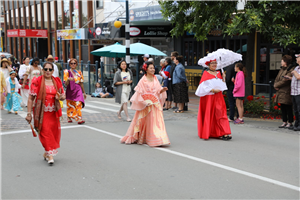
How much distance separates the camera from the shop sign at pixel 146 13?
60.3 feet

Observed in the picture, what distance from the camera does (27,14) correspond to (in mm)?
45938

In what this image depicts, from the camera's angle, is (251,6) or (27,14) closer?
(251,6)

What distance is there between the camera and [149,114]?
26.4ft

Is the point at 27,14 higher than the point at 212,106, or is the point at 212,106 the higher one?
the point at 27,14

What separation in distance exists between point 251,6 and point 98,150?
22.6 feet

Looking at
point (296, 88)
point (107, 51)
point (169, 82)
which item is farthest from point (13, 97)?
point (296, 88)

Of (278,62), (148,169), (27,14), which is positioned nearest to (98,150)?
(148,169)

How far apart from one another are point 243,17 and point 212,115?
3.55 metres

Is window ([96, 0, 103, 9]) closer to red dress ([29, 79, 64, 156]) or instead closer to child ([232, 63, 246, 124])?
child ([232, 63, 246, 124])

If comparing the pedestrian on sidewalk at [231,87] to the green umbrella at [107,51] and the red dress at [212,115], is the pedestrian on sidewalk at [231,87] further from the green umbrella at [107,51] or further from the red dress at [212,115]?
the green umbrella at [107,51]

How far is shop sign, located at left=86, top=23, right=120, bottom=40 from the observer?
22347 mm

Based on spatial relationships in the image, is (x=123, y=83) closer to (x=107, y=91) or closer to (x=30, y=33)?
(x=107, y=91)

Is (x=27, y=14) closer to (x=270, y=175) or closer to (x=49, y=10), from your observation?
(x=49, y=10)

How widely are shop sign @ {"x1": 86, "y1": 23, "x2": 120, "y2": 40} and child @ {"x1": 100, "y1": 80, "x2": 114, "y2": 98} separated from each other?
426 cm
